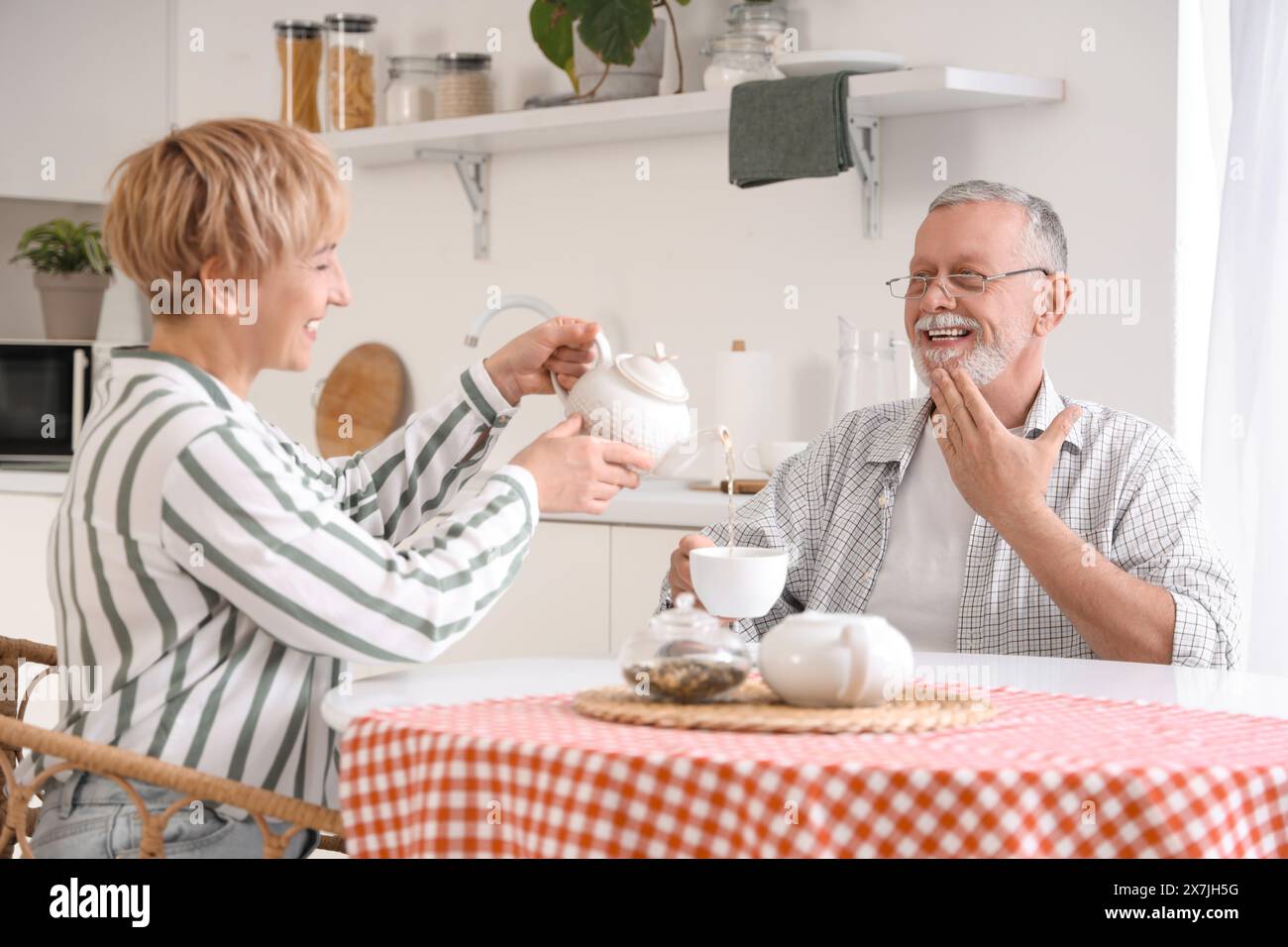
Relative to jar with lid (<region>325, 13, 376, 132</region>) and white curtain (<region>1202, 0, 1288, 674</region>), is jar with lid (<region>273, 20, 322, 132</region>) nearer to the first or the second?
jar with lid (<region>325, 13, 376, 132</region>)

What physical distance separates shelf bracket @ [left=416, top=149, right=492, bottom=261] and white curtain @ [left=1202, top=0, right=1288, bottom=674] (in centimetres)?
177

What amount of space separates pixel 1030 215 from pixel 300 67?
89.3 inches

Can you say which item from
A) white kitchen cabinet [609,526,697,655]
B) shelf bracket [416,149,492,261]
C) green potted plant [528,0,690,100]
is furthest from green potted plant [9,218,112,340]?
white kitchen cabinet [609,526,697,655]

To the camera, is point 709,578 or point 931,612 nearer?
point 709,578

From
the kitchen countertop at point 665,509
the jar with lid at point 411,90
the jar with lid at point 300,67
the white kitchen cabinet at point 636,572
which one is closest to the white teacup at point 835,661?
the kitchen countertop at point 665,509

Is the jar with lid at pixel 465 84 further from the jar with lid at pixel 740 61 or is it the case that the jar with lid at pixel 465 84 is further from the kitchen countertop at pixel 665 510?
the kitchen countertop at pixel 665 510

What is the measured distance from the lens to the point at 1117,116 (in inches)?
113

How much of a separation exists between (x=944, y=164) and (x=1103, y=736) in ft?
6.57

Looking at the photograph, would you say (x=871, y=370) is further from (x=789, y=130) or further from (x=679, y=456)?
(x=679, y=456)

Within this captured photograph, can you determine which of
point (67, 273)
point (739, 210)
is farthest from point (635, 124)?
point (67, 273)

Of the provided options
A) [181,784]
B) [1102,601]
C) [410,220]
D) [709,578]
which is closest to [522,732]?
[181,784]

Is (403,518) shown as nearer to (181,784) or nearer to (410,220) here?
(181,784)

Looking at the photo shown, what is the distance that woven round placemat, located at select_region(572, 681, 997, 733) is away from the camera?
4.27ft

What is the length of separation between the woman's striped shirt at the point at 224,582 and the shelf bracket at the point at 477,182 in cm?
241
